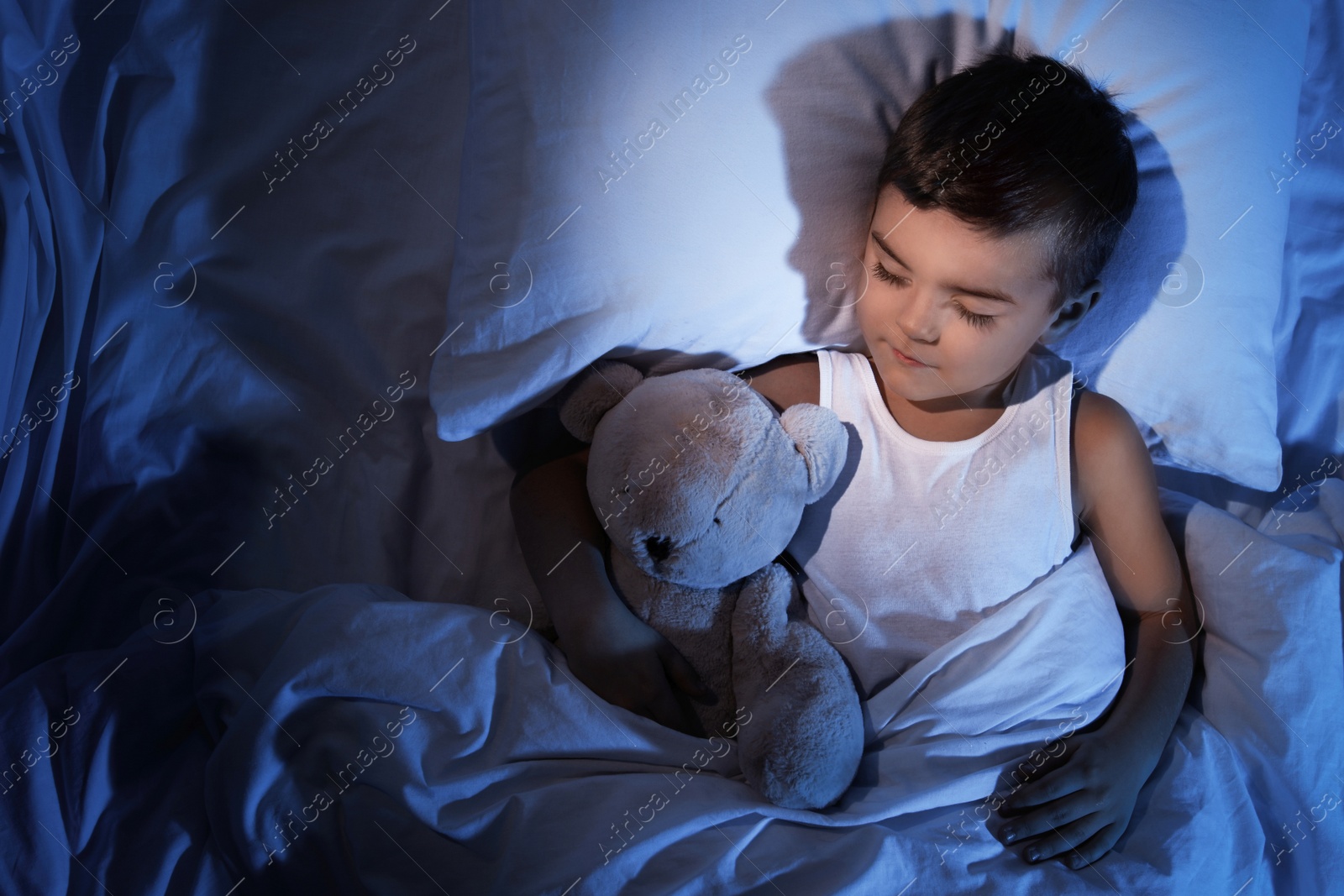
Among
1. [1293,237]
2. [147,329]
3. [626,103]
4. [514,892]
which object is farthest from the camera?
[1293,237]

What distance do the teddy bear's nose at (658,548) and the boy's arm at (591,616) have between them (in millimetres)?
114

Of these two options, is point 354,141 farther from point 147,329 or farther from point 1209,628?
point 1209,628

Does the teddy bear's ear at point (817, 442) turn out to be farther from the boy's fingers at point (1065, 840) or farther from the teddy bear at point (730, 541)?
the boy's fingers at point (1065, 840)

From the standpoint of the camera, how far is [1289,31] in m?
0.96

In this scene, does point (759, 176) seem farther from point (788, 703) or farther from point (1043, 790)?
point (1043, 790)

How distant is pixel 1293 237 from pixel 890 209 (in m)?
0.76

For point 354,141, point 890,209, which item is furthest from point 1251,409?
point 354,141

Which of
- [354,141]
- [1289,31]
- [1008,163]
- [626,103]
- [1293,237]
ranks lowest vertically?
[1293,237]

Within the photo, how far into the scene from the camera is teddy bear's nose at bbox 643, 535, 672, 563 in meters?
0.80

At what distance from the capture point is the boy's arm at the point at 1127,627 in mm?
840

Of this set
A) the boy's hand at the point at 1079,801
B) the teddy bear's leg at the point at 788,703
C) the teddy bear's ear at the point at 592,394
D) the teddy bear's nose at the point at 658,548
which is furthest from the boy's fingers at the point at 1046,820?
the teddy bear's ear at the point at 592,394

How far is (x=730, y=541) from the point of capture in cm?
79

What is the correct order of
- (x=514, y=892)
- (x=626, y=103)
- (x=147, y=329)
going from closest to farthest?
1. (x=514, y=892)
2. (x=626, y=103)
3. (x=147, y=329)

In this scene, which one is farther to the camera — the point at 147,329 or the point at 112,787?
the point at 147,329
